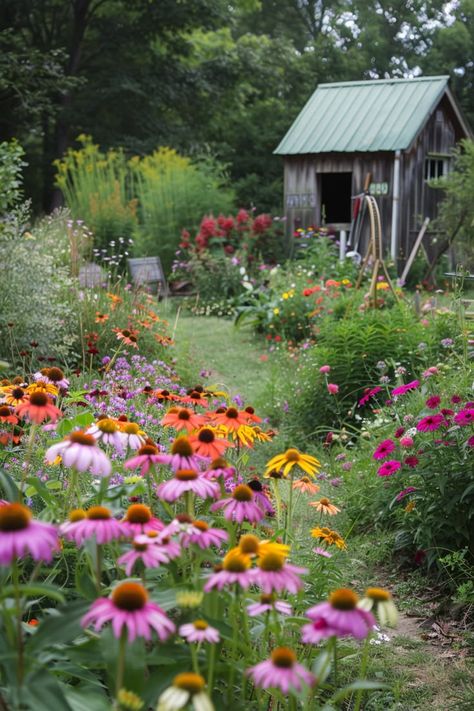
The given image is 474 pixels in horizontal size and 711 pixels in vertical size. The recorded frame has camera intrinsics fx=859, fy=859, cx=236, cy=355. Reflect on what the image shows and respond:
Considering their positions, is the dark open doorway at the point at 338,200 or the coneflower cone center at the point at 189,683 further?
the dark open doorway at the point at 338,200

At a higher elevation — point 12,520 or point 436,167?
point 436,167

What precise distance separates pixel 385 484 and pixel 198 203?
9744mm

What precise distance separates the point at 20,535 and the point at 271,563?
1.42ft

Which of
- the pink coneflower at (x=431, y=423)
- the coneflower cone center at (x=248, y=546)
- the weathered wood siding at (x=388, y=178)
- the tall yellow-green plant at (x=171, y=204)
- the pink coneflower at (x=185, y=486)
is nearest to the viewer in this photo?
the coneflower cone center at (x=248, y=546)

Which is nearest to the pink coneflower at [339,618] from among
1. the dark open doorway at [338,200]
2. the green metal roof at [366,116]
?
the green metal roof at [366,116]

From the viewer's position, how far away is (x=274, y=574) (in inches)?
58.2

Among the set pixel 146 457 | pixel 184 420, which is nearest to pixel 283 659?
pixel 146 457

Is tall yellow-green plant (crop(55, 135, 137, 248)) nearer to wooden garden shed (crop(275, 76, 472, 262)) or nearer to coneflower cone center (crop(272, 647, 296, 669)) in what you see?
wooden garden shed (crop(275, 76, 472, 262))

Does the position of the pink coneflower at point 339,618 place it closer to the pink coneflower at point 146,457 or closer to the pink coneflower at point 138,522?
the pink coneflower at point 138,522

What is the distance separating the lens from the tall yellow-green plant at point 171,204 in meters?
12.7

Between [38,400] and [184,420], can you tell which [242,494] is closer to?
[184,420]

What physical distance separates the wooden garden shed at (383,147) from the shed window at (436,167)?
0.05ft

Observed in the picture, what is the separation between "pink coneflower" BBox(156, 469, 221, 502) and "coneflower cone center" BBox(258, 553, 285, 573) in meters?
0.26

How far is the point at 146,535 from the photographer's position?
161 cm
